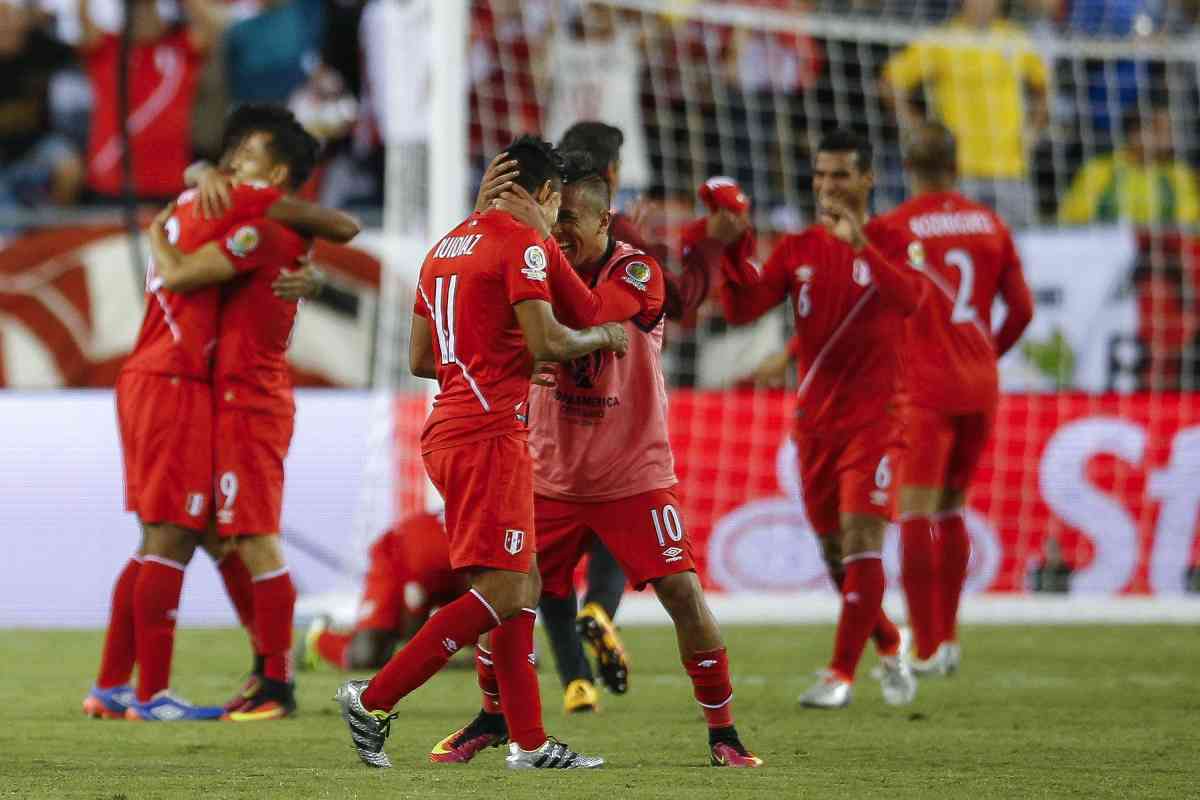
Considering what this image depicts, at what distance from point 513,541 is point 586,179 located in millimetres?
1049

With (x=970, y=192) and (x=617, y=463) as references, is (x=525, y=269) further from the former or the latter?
(x=970, y=192)

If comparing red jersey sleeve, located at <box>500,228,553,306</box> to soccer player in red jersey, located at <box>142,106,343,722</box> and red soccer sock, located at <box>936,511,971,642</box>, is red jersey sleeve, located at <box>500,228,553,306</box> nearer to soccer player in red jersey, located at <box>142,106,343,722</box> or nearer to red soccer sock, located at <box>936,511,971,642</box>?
soccer player in red jersey, located at <box>142,106,343,722</box>

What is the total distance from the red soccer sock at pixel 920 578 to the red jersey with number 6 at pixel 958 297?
525 millimetres

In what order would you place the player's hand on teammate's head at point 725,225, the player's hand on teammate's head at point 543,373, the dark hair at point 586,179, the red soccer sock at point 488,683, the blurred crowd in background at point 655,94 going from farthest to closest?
1. the blurred crowd in background at point 655,94
2. the player's hand on teammate's head at point 725,225
3. the red soccer sock at point 488,683
4. the dark hair at point 586,179
5. the player's hand on teammate's head at point 543,373

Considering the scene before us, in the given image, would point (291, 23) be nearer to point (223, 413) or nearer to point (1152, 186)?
point (1152, 186)

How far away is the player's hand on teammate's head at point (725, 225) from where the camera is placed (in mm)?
5719

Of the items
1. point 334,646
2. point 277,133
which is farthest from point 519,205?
point 334,646

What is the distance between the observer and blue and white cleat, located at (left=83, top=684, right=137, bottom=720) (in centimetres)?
614

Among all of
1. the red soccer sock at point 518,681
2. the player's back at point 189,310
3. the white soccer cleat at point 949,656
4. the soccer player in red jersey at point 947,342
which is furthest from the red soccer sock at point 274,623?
the white soccer cleat at point 949,656

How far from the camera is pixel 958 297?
7.48 meters

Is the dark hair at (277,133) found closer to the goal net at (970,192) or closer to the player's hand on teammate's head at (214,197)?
the player's hand on teammate's head at (214,197)

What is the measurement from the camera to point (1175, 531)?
9.66 m

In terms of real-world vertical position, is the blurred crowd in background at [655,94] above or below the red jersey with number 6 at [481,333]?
above

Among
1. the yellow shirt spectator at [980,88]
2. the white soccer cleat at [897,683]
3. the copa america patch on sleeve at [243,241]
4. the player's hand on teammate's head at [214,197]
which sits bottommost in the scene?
the white soccer cleat at [897,683]
